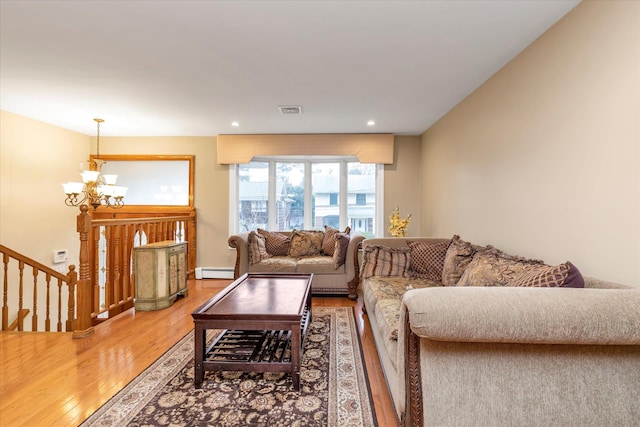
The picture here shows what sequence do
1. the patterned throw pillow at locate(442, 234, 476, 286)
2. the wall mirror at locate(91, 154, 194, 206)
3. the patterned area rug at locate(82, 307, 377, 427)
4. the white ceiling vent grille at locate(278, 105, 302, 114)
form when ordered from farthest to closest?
the wall mirror at locate(91, 154, 194, 206) < the white ceiling vent grille at locate(278, 105, 302, 114) < the patterned throw pillow at locate(442, 234, 476, 286) < the patterned area rug at locate(82, 307, 377, 427)

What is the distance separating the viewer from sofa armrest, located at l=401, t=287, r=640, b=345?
1065 mm

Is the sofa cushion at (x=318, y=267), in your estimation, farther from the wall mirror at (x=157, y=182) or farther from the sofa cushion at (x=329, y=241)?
the wall mirror at (x=157, y=182)

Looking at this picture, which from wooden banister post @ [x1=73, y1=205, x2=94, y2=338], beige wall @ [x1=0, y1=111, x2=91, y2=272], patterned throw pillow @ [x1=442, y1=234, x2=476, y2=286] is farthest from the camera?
beige wall @ [x1=0, y1=111, x2=91, y2=272]

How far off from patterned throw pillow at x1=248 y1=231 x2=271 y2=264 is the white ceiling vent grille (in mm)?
1709

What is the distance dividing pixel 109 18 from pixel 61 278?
2484 mm

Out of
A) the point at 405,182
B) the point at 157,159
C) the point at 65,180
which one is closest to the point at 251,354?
the point at 405,182

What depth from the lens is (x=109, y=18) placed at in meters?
1.95

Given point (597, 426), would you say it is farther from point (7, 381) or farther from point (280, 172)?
point (280, 172)

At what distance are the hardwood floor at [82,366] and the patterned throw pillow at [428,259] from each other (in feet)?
2.49

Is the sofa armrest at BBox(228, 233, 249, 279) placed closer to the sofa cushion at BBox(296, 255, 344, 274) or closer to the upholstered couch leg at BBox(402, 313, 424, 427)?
the sofa cushion at BBox(296, 255, 344, 274)

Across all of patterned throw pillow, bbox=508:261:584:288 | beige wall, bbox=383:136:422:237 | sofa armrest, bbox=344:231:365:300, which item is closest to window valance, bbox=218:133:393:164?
beige wall, bbox=383:136:422:237

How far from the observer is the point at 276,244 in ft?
14.8

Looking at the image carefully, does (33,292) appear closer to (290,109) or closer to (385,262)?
(290,109)

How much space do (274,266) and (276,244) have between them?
511mm
